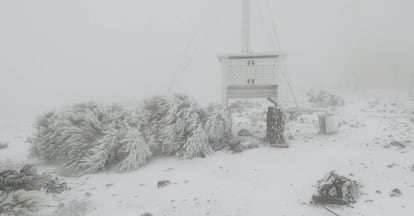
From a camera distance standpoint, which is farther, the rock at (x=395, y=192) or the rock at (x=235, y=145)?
the rock at (x=235, y=145)

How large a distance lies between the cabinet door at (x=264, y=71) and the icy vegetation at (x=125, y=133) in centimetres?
110

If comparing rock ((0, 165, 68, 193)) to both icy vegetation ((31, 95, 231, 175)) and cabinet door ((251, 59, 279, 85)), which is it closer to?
icy vegetation ((31, 95, 231, 175))

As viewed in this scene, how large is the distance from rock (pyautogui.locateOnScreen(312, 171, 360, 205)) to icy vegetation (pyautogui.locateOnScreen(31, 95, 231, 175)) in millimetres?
2170

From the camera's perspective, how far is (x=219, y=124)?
6207mm

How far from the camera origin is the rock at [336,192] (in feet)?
12.6

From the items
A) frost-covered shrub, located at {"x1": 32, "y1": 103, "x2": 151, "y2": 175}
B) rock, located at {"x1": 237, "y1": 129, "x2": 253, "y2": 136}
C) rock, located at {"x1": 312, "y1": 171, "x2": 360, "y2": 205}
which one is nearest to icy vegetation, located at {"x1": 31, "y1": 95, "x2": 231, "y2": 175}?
frost-covered shrub, located at {"x1": 32, "y1": 103, "x2": 151, "y2": 175}

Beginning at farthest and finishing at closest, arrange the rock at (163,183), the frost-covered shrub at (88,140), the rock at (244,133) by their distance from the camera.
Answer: the rock at (244,133)
the frost-covered shrub at (88,140)
the rock at (163,183)

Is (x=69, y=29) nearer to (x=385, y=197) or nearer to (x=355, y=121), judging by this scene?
(x=355, y=121)

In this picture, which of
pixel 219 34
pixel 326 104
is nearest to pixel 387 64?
pixel 326 104

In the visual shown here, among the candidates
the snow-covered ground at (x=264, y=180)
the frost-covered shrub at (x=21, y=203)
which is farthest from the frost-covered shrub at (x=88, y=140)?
the frost-covered shrub at (x=21, y=203)

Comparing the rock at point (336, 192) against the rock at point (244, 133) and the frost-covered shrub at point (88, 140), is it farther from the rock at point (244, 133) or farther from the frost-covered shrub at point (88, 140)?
the rock at point (244, 133)

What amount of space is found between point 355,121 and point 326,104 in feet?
11.7

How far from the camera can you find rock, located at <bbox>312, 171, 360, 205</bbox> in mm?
A: 3830

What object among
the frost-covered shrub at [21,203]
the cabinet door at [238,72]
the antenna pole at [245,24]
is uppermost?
the antenna pole at [245,24]
